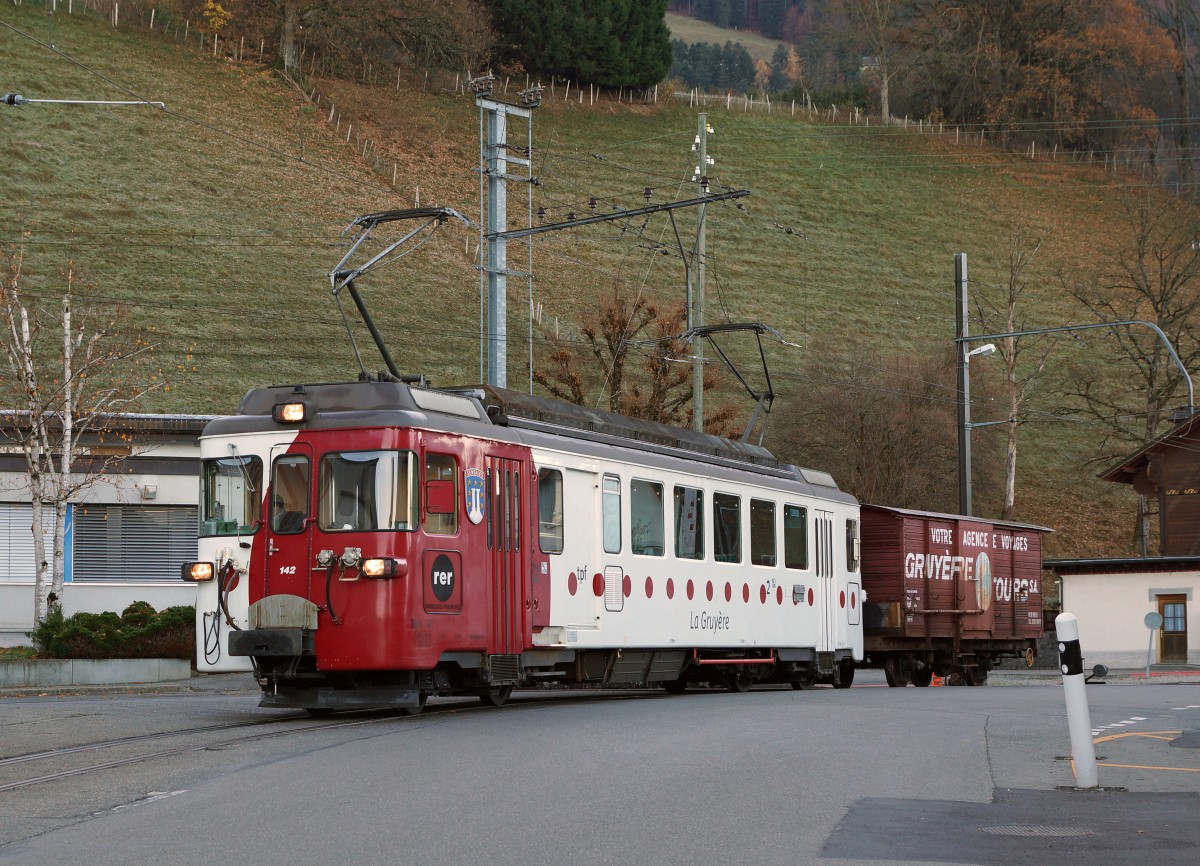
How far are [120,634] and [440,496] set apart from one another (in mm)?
12805

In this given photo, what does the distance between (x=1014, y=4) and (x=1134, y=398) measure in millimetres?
39540

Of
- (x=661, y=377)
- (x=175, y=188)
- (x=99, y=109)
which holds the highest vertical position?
(x=99, y=109)

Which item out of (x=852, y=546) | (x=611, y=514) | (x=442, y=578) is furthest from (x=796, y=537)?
(x=442, y=578)

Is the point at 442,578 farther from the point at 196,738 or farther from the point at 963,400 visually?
the point at 963,400

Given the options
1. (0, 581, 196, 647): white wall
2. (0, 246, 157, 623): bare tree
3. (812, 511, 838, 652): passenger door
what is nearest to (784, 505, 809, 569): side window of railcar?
(812, 511, 838, 652): passenger door

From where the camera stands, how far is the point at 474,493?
16969mm

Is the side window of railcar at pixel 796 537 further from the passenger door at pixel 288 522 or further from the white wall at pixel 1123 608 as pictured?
the white wall at pixel 1123 608

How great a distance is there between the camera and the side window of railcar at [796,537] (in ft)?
80.5

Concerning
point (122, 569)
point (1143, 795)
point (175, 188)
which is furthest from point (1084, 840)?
point (175, 188)

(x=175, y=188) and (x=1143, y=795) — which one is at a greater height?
(x=175, y=188)

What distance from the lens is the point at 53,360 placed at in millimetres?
48562

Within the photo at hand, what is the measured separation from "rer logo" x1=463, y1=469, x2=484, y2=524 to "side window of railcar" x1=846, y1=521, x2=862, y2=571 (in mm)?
11455

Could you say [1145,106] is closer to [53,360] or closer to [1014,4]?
[1014,4]

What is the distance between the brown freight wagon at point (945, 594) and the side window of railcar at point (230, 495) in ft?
50.4
